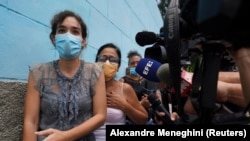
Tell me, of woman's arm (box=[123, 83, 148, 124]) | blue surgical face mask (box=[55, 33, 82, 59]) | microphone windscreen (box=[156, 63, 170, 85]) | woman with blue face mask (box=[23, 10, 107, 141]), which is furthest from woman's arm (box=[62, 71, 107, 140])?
microphone windscreen (box=[156, 63, 170, 85])

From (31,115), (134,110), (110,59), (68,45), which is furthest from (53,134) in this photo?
(110,59)

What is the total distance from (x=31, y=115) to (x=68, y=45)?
0.43 meters

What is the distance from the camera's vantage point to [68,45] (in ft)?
6.00

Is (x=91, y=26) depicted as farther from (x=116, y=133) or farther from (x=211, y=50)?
(x=211, y=50)

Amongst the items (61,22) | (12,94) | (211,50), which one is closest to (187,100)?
(211,50)

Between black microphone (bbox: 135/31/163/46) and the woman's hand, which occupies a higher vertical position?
black microphone (bbox: 135/31/163/46)

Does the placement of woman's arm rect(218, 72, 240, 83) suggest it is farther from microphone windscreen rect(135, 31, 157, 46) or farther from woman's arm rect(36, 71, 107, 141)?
woman's arm rect(36, 71, 107, 141)

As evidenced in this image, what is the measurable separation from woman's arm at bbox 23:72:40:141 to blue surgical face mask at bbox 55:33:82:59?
0.26m

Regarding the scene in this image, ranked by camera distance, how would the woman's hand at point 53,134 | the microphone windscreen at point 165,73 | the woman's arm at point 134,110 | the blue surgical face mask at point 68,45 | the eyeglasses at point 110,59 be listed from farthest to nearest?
the eyeglasses at point 110,59
the woman's arm at point 134,110
the blue surgical face mask at point 68,45
the woman's hand at point 53,134
the microphone windscreen at point 165,73

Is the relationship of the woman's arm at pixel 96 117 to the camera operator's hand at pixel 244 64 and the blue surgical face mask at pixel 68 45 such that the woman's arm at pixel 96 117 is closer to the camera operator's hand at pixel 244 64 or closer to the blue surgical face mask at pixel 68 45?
the blue surgical face mask at pixel 68 45

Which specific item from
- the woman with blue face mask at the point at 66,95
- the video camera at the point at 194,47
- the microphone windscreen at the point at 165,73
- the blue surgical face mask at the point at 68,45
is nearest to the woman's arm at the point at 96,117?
the woman with blue face mask at the point at 66,95

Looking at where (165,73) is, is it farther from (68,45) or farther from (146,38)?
Answer: (68,45)

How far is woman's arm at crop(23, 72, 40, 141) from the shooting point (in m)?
1.69

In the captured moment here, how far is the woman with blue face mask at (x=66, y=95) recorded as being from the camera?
1.71 m
